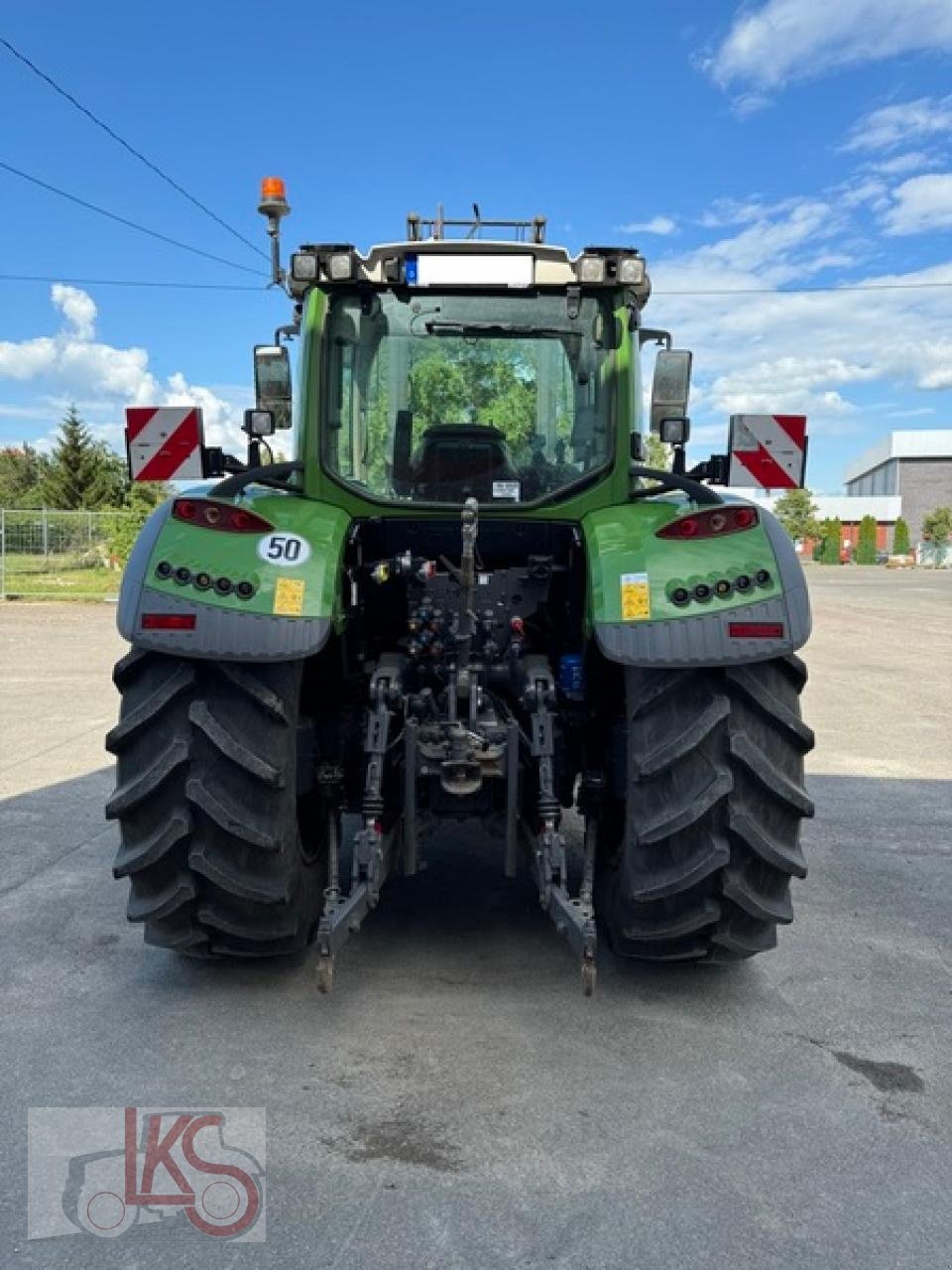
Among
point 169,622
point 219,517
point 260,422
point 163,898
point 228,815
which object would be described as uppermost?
point 260,422

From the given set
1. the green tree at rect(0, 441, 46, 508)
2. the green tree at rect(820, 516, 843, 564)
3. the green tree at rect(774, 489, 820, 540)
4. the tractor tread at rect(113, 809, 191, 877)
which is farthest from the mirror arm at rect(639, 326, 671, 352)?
the green tree at rect(774, 489, 820, 540)

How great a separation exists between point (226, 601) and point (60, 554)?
Answer: 22.4 m

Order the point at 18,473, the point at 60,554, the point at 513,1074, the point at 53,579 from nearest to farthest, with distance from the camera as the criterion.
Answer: the point at 513,1074 < the point at 53,579 < the point at 60,554 < the point at 18,473

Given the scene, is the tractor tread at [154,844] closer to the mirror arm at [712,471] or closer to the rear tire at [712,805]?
the rear tire at [712,805]

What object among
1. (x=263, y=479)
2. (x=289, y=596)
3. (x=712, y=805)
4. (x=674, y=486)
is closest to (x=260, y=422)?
(x=263, y=479)

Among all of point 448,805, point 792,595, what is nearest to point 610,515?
point 792,595

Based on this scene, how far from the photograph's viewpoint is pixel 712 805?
3260 millimetres

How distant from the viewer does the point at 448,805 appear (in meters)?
3.59

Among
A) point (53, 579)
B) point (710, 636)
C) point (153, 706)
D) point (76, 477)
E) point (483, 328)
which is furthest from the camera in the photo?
point (76, 477)

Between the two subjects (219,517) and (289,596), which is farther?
(219,517)

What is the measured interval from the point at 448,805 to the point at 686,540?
1.23 meters

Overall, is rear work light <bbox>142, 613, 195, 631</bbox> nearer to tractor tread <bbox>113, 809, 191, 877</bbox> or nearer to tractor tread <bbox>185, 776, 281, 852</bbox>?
tractor tread <bbox>185, 776, 281, 852</bbox>

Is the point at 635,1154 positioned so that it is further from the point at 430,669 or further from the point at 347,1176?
Answer: the point at 430,669

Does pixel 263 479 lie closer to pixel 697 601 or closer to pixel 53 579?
pixel 697 601
